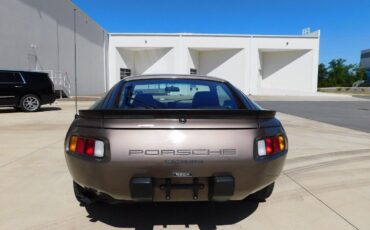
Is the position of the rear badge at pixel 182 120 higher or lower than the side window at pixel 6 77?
lower

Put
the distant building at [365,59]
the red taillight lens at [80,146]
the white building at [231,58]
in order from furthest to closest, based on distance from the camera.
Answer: the distant building at [365,59]
the white building at [231,58]
the red taillight lens at [80,146]

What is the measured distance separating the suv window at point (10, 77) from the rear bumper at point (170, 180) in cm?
1080

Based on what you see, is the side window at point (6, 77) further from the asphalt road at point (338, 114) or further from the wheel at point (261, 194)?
the asphalt road at point (338, 114)

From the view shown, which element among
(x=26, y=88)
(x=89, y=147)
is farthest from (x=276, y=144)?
(x=26, y=88)

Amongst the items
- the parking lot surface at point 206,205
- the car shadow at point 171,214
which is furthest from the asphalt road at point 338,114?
the car shadow at point 171,214

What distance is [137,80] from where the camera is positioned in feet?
12.8

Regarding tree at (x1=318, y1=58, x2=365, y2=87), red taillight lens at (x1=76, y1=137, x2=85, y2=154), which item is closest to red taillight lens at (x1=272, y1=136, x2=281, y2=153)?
red taillight lens at (x1=76, y1=137, x2=85, y2=154)

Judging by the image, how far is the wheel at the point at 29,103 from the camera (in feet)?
39.5

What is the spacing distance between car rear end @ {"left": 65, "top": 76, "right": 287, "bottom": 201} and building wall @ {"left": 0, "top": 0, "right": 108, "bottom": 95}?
1460 centimetres

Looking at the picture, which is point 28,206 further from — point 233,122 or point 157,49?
point 157,49

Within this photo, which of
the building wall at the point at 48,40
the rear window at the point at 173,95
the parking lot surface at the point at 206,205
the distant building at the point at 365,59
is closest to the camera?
the parking lot surface at the point at 206,205

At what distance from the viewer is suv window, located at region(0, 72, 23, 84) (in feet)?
37.6

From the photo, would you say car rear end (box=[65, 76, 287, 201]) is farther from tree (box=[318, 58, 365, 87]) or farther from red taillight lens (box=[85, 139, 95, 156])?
tree (box=[318, 58, 365, 87])

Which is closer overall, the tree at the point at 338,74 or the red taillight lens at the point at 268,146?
the red taillight lens at the point at 268,146
